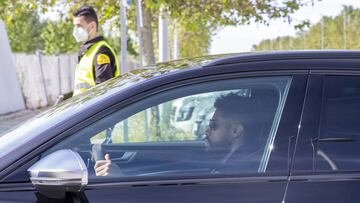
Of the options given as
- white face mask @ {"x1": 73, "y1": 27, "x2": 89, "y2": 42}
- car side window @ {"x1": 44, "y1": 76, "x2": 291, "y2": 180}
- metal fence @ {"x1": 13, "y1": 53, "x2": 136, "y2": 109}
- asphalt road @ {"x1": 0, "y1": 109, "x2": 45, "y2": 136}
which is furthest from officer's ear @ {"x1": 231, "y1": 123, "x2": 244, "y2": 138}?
metal fence @ {"x1": 13, "y1": 53, "x2": 136, "y2": 109}

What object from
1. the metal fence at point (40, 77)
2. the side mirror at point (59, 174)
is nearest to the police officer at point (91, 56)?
the side mirror at point (59, 174)

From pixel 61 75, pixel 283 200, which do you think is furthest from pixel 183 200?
pixel 61 75

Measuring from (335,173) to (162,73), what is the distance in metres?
0.89

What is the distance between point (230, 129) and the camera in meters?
2.67

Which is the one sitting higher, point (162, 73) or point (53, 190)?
point (162, 73)

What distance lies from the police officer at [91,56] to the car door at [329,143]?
2904 mm

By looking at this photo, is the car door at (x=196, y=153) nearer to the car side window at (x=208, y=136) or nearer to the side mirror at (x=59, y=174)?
the car side window at (x=208, y=136)

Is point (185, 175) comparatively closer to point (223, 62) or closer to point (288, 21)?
point (223, 62)

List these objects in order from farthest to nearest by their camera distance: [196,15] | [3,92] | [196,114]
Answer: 1. [3,92]
2. [196,15]
3. [196,114]

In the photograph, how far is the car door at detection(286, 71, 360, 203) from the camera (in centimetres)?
240

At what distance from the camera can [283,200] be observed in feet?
7.80

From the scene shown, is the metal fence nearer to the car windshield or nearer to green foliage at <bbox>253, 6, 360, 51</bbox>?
→ the car windshield

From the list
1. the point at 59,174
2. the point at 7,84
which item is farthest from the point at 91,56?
the point at 7,84

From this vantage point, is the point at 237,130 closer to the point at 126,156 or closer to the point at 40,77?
the point at 126,156
